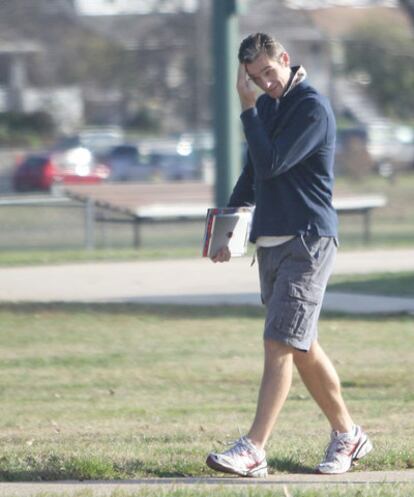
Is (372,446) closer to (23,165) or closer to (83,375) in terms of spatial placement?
(83,375)

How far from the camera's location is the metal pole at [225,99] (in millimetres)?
19172

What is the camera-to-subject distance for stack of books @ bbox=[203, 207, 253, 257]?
20.4 feet

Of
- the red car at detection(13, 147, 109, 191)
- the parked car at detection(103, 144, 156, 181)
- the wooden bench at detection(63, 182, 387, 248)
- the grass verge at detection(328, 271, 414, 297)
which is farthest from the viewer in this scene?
the parked car at detection(103, 144, 156, 181)

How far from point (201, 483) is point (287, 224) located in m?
1.18

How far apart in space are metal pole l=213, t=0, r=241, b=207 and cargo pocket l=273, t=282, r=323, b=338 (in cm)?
1315

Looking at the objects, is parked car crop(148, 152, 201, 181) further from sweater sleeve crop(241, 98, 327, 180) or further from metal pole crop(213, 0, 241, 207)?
sweater sleeve crop(241, 98, 327, 180)

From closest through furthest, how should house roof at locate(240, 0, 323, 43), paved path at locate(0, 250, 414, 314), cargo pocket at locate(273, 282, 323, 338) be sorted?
cargo pocket at locate(273, 282, 323, 338) < paved path at locate(0, 250, 414, 314) < house roof at locate(240, 0, 323, 43)

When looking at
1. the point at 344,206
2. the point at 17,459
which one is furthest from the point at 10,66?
the point at 17,459

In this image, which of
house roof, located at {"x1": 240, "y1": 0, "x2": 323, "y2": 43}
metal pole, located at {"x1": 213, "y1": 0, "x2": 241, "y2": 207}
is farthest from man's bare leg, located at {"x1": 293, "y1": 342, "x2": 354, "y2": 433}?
house roof, located at {"x1": 240, "y1": 0, "x2": 323, "y2": 43}

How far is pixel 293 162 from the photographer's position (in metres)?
5.88

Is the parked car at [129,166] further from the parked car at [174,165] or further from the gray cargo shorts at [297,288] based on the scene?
the gray cargo shorts at [297,288]

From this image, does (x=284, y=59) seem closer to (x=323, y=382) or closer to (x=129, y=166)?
(x=323, y=382)

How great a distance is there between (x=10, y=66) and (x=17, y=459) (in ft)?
183

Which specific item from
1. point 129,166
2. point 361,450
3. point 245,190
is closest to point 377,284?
point 245,190
